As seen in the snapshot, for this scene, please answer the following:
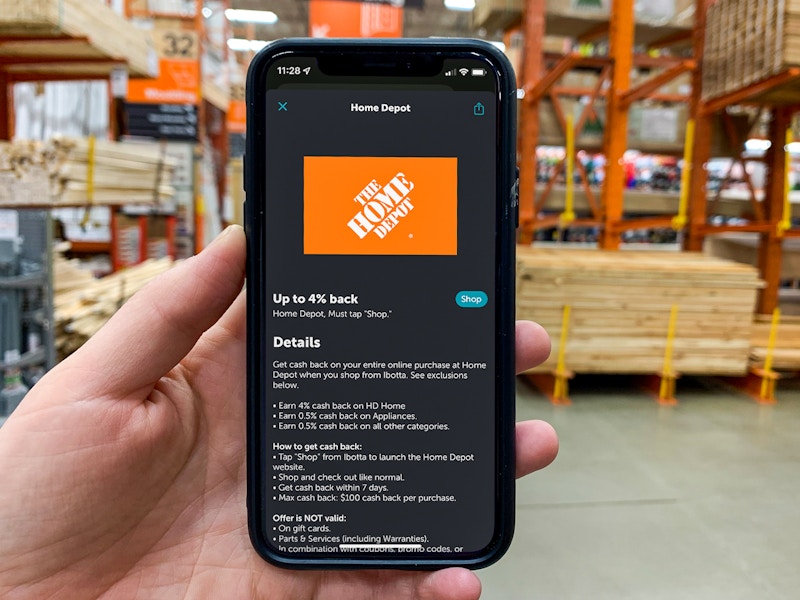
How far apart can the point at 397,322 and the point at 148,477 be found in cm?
35

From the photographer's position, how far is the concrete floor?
5.54 feet

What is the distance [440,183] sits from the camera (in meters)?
0.78

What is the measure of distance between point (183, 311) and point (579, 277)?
104 inches

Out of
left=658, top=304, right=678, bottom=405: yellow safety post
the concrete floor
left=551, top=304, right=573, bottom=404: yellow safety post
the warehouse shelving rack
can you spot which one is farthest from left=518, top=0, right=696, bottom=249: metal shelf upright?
the concrete floor

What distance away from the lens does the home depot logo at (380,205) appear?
770 millimetres

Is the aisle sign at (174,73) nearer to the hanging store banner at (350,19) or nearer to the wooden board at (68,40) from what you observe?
the wooden board at (68,40)

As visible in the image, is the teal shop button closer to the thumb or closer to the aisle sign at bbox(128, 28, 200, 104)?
the thumb

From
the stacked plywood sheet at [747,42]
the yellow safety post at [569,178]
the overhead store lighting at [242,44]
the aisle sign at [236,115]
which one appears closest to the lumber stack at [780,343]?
the yellow safety post at [569,178]

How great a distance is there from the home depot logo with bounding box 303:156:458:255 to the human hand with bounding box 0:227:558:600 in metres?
0.11

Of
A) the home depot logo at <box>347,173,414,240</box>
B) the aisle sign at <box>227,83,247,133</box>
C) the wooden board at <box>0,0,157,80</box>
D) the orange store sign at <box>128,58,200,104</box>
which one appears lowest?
the home depot logo at <box>347,173,414,240</box>

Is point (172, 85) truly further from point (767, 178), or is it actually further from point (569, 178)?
point (767, 178)

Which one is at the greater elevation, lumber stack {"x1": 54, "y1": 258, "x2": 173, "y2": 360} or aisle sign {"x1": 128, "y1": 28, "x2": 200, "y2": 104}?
aisle sign {"x1": 128, "y1": 28, "x2": 200, "y2": 104}

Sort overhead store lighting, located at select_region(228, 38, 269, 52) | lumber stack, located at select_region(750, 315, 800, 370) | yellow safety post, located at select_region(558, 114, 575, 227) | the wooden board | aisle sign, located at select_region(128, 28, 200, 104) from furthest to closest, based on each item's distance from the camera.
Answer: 1. overhead store lighting, located at select_region(228, 38, 269, 52)
2. aisle sign, located at select_region(128, 28, 200, 104)
3. yellow safety post, located at select_region(558, 114, 575, 227)
4. lumber stack, located at select_region(750, 315, 800, 370)
5. the wooden board

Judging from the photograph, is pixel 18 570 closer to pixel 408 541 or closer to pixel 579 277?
pixel 408 541
